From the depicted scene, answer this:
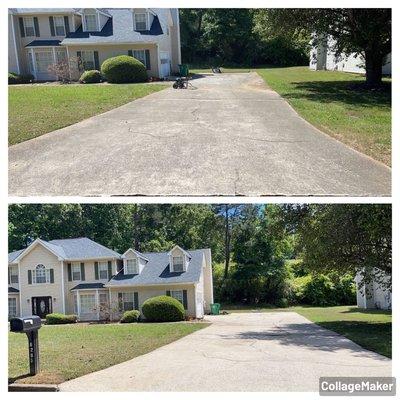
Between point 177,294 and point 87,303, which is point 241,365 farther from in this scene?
point 177,294

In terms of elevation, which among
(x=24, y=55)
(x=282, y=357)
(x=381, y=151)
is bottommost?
(x=282, y=357)

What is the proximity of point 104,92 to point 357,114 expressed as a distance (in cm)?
797

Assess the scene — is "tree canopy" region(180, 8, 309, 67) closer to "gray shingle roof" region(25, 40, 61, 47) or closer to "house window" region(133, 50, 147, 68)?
"house window" region(133, 50, 147, 68)

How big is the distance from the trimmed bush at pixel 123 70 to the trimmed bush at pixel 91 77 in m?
0.22

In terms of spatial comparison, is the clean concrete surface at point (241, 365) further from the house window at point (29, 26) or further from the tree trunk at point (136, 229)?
the house window at point (29, 26)

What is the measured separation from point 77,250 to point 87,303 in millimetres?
2111

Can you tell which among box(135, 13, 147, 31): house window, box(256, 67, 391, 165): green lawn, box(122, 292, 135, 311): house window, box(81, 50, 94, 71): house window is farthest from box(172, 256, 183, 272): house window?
box(135, 13, 147, 31): house window

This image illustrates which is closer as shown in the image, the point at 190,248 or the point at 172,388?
the point at 172,388

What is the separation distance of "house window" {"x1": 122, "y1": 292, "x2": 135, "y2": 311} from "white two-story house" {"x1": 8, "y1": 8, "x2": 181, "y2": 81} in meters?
8.35

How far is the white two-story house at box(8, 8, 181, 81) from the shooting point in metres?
16.7

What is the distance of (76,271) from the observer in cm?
1230

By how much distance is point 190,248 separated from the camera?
10602 millimetres

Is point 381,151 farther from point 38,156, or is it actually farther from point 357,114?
point 38,156

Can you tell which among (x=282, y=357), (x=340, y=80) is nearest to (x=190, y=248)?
(x=282, y=357)
